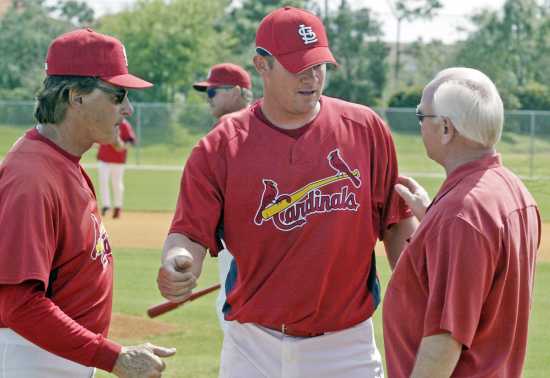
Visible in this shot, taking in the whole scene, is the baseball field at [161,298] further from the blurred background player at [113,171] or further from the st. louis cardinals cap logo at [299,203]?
the st. louis cardinals cap logo at [299,203]

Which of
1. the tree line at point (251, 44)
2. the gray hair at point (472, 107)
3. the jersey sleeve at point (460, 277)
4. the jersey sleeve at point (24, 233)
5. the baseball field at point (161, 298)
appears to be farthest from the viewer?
the tree line at point (251, 44)

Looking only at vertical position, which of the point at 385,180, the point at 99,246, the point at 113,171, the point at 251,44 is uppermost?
the point at 385,180

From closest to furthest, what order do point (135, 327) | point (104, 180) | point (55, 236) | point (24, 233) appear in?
point (24, 233) → point (55, 236) → point (135, 327) → point (104, 180)

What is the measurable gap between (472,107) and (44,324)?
1662 millimetres

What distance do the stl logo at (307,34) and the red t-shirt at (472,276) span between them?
1196 mm

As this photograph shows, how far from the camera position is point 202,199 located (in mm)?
4184

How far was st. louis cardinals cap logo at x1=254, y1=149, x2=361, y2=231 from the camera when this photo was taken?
162 inches

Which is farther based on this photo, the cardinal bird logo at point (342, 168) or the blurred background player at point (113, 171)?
the blurred background player at point (113, 171)

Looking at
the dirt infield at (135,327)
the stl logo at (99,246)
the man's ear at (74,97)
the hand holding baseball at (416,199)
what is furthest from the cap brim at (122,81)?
the dirt infield at (135,327)

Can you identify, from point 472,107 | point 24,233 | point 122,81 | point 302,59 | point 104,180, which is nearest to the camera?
point 472,107

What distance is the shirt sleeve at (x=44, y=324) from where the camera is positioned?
11.6 ft

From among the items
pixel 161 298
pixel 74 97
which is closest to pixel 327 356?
pixel 74 97

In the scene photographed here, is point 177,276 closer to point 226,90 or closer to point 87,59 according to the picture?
point 87,59

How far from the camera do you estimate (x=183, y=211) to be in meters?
4.22
